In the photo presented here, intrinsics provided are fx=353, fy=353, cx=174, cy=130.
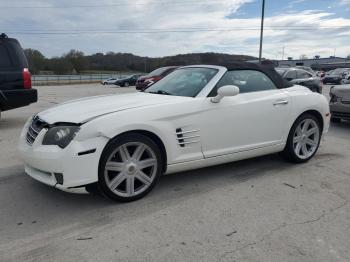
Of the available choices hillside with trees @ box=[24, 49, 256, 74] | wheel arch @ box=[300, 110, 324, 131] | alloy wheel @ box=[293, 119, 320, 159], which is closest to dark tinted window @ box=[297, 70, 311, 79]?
wheel arch @ box=[300, 110, 324, 131]

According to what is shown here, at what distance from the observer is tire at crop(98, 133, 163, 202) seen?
3438 mm

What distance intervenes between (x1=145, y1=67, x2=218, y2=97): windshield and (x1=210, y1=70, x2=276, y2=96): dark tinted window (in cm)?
16

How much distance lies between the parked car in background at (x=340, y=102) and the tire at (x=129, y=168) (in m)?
6.02

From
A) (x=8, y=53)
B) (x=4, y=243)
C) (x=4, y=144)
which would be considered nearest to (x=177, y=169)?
(x=4, y=243)

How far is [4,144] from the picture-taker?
246 inches

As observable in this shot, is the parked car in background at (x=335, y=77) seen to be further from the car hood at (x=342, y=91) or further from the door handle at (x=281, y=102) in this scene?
the door handle at (x=281, y=102)

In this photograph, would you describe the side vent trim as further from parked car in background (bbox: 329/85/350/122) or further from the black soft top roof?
parked car in background (bbox: 329/85/350/122)

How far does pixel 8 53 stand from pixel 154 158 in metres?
5.68

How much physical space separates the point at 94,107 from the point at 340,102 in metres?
6.54

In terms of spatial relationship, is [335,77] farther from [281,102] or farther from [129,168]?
[129,168]

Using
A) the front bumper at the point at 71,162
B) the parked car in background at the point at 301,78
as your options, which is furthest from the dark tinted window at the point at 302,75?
the front bumper at the point at 71,162

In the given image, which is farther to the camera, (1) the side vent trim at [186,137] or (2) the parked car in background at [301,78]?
(2) the parked car in background at [301,78]

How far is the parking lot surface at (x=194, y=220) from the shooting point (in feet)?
8.92

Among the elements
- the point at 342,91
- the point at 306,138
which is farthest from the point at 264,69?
the point at 342,91
